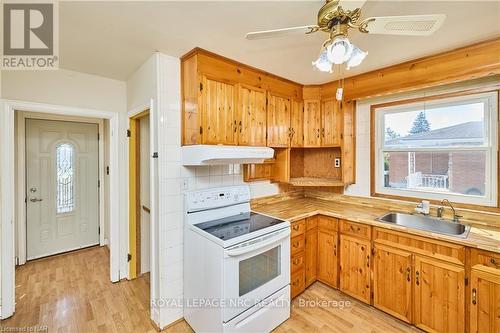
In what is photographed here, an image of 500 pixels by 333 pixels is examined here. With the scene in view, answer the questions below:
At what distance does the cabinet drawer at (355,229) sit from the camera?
88.6 inches

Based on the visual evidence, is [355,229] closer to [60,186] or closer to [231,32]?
[231,32]

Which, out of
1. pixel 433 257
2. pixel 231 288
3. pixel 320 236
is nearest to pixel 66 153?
pixel 231 288

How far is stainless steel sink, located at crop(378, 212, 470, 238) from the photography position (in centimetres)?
207

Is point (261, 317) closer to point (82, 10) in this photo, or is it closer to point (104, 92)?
point (82, 10)

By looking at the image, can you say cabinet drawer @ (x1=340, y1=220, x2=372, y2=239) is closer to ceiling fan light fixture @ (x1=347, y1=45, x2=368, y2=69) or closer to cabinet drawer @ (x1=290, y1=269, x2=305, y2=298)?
cabinet drawer @ (x1=290, y1=269, x2=305, y2=298)

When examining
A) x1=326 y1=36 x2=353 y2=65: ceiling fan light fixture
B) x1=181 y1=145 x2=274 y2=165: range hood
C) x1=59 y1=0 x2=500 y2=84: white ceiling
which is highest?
x1=59 y1=0 x2=500 y2=84: white ceiling

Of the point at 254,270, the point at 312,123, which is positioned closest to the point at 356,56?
the point at 254,270

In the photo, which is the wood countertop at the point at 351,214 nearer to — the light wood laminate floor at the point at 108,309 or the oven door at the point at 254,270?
the oven door at the point at 254,270

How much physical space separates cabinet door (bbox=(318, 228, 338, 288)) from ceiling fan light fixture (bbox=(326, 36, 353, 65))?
194 centimetres

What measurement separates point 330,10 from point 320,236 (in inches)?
88.5

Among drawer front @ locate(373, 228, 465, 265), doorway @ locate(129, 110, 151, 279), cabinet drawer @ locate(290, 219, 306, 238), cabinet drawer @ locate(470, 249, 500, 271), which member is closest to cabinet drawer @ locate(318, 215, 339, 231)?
cabinet drawer @ locate(290, 219, 306, 238)

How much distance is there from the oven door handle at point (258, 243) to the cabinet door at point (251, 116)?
3.20 ft

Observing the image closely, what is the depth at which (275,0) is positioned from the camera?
1.33m

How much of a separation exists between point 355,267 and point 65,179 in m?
4.28
